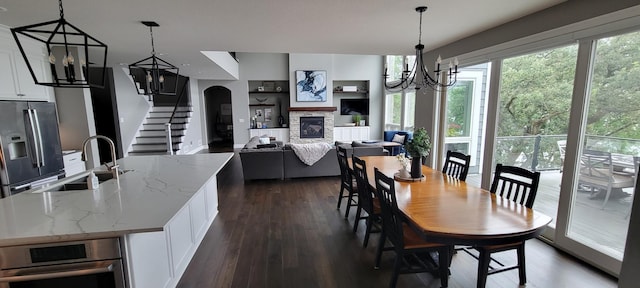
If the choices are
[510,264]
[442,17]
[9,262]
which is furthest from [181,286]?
[442,17]

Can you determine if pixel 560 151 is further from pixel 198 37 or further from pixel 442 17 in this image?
pixel 198 37

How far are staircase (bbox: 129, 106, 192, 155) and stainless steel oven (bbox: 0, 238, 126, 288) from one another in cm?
585

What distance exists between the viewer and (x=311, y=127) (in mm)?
9836

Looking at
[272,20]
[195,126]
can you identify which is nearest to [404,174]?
[272,20]

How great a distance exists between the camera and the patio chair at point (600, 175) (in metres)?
2.41

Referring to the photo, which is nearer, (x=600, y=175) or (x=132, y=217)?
(x=132, y=217)

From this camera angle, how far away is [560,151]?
9.57 feet

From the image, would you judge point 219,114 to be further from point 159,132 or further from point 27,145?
point 27,145

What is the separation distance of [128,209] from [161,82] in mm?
1464

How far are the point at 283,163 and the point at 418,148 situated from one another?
3.24 m

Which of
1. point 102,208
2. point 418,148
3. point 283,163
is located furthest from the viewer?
point 283,163

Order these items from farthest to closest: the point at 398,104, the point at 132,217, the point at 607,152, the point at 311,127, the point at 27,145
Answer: the point at 311,127 → the point at 398,104 → the point at 27,145 → the point at 607,152 → the point at 132,217

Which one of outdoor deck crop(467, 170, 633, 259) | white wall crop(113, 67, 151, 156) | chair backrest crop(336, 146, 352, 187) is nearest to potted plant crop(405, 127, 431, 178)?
chair backrest crop(336, 146, 352, 187)

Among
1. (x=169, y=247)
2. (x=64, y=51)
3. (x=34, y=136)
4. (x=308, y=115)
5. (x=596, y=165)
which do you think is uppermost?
(x=64, y=51)
